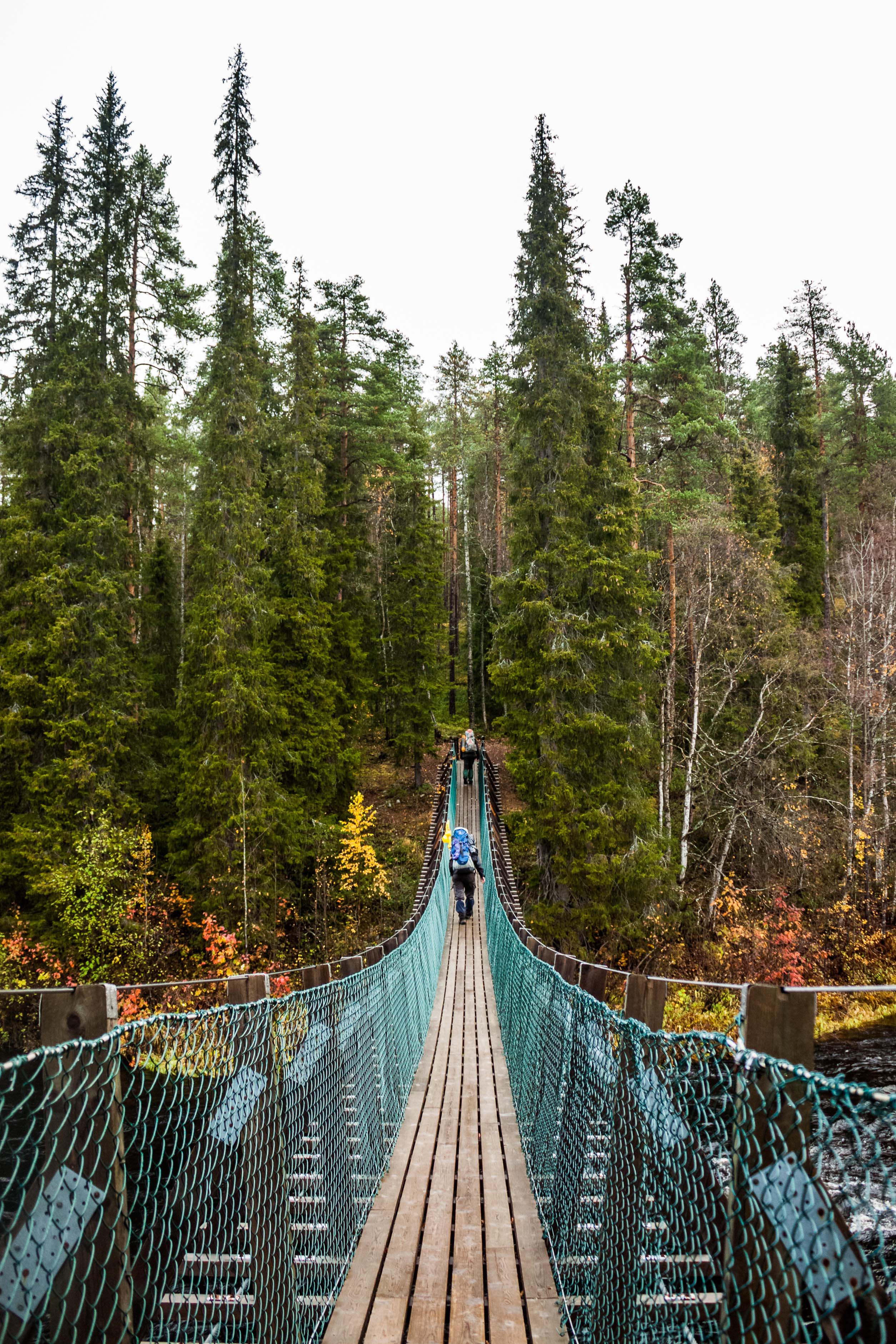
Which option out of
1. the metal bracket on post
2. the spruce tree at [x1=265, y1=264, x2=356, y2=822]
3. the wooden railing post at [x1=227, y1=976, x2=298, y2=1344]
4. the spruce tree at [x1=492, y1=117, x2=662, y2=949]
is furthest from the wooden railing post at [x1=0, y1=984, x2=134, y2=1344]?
the spruce tree at [x1=265, y1=264, x2=356, y2=822]

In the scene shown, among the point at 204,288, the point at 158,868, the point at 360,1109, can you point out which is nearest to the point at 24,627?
the point at 158,868

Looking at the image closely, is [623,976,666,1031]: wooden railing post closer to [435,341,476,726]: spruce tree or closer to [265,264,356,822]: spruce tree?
[265,264,356,822]: spruce tree

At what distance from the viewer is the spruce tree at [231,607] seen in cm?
1345

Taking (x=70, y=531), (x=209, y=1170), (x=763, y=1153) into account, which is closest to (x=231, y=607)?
(x=70, y=531)

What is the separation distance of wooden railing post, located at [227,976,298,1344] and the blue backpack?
8092 mm

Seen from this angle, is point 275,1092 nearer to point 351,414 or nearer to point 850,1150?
point 850,1150

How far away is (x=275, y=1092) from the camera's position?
95.3 inches

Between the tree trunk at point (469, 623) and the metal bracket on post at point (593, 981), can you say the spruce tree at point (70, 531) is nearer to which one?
the metal bracket on post at point (593, 981)

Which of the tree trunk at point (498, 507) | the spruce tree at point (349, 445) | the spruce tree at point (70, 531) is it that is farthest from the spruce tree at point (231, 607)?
the tree trunk at point (498, 507)

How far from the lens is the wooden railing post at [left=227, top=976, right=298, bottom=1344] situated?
2.19m

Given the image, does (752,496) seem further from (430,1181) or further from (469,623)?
(430,1181)

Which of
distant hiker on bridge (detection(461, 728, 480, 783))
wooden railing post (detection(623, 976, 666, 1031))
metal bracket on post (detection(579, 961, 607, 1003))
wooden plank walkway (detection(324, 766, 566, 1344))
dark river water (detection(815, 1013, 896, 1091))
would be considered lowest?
dark river water (detection(815, 1013, 896, 1091))

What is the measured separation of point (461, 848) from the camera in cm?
1065

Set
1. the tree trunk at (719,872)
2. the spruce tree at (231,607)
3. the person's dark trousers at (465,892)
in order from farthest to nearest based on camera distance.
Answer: the tree trunk at (719,872), the spruce tree at (231,607), the person's dark trousers at (465,892)
